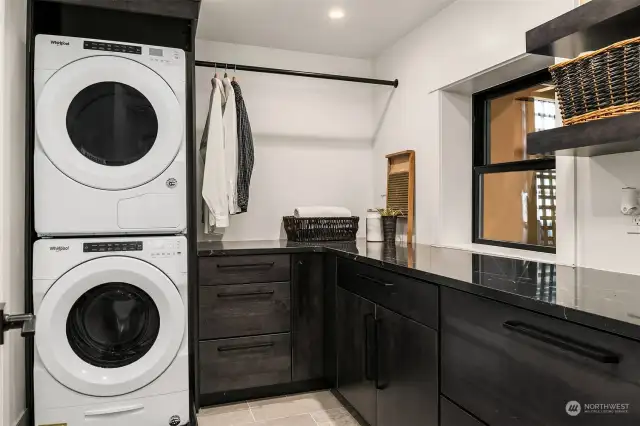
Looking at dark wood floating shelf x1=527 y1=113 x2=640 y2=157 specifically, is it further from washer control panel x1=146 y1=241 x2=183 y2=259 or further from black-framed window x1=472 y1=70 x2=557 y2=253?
washer control panel x1=146 y1=241 x2=183 y2=259

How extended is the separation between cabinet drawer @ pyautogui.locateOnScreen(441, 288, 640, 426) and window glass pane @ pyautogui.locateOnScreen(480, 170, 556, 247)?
1.10m

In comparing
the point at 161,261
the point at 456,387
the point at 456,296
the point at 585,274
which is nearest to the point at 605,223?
the point at 585,274

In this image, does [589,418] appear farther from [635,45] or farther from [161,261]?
[161,261]

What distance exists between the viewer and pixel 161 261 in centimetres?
212

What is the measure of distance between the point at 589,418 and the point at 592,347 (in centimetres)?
16

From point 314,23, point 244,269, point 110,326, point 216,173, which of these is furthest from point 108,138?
point 314,23

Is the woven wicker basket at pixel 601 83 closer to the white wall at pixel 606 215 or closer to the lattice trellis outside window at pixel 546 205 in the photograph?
the white wall at pixel 606 215

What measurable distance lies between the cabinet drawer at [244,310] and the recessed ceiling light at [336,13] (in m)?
1.63

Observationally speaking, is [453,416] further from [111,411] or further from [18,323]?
[111,411]

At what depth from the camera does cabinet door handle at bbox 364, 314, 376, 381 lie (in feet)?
6.86

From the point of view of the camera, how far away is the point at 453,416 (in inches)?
59.8

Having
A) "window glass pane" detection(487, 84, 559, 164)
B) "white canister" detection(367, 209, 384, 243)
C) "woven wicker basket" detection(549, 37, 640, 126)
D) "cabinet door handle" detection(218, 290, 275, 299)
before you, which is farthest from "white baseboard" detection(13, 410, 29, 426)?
"window glass pane" detection(487, 84, 559, 164)

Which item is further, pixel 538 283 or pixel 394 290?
pixel 394 290

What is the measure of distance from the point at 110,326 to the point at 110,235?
1.37 feet
